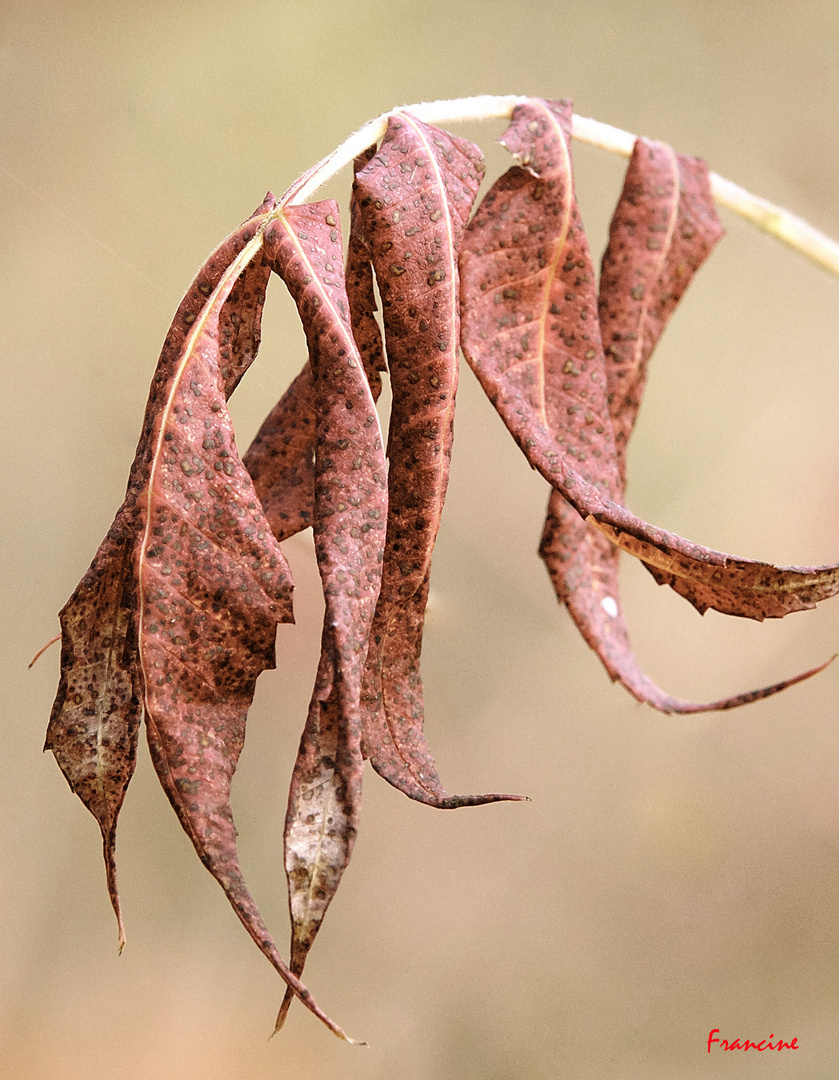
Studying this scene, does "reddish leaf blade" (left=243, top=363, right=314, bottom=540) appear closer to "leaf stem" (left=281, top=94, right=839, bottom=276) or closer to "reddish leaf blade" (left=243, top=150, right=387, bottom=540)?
"reddish leaf blade" (left=243, top=150, right=387, bottom=540)

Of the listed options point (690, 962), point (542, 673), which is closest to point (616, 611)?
point (542, 673)

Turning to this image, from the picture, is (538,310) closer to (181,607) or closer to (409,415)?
(409,415)

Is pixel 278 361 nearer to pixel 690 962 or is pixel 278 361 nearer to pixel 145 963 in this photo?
pixel 145 963

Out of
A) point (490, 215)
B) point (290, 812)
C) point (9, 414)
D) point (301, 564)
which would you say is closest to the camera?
point (290, 812)
